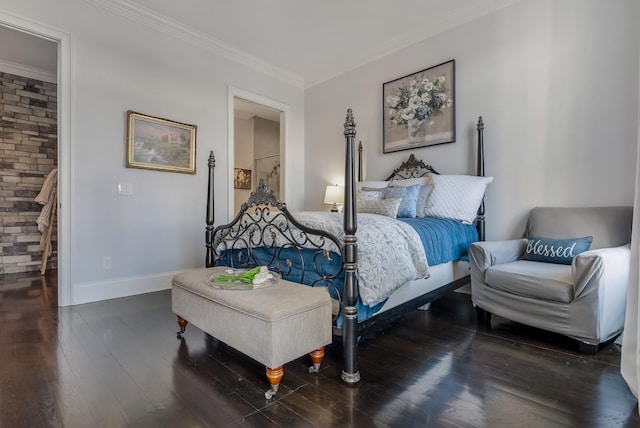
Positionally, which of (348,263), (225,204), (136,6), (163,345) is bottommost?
(163,345)

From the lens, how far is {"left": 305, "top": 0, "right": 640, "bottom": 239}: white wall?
2.45 metres

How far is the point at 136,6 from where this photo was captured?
314 cm

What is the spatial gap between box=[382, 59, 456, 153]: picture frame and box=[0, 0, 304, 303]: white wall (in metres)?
2.04

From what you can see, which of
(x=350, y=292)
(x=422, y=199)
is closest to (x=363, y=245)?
(x=350, y=292)

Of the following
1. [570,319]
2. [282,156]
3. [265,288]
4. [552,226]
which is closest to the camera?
[265,288]

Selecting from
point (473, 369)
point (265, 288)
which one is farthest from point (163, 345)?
point (473, 369)

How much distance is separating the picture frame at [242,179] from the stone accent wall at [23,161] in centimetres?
292

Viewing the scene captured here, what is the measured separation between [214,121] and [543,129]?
3.45m

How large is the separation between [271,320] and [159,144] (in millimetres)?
2780

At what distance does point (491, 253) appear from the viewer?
2.35m

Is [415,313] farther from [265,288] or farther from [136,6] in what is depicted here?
[136,6]

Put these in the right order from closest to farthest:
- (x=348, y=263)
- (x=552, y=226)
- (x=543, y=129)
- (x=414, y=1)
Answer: (x=348, y=263) → (x=552, y=226) → (x=543, y=129) → (x=414, y=1)

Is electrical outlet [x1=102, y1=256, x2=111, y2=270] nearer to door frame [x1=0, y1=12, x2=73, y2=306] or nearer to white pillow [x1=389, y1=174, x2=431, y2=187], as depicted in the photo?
door frame [x1=0, y1=12, x2=73, y2=306]

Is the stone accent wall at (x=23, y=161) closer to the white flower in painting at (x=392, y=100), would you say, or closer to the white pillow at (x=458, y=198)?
the white flower in painting at (x=392, y=100)
